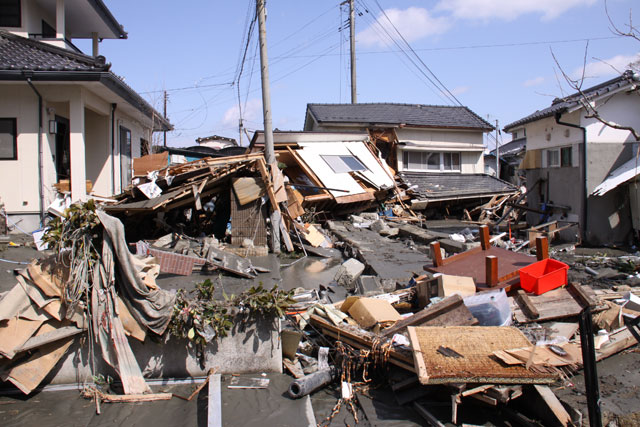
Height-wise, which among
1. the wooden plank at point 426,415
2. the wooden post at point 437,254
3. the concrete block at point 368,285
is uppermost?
the wooden post at point 437,254

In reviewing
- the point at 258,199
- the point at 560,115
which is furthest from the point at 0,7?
the point at 560,115

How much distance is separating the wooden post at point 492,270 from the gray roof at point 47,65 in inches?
335

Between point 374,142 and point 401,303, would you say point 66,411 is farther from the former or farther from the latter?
point 374,142

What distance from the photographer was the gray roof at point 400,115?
62.8ft

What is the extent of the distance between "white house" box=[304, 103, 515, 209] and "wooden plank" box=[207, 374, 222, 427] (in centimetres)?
1412

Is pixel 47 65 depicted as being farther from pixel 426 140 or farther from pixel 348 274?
pixel 426 140

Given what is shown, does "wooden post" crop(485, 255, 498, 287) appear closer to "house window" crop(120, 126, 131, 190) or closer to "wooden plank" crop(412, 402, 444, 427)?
"wooden plank" crop(412, 402, 444, 427)

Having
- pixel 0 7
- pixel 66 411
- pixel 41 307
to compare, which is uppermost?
pixel 0 7

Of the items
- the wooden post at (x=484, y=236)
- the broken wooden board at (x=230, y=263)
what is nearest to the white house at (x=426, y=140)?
the broken wooden board at (x=230, y=263)

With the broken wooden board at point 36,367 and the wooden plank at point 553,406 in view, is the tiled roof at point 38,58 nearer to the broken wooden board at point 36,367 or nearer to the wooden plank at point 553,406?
the broken wooden board at point 36,367

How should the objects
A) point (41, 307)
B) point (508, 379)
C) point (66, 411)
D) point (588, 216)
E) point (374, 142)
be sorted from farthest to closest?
point (374, 142), point (588, 216), point (41, 307), point (66, 411), point (508, 379)

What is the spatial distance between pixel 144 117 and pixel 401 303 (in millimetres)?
11893

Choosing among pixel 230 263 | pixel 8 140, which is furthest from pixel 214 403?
pixel 8 140

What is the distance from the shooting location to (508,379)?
12.8 ft
